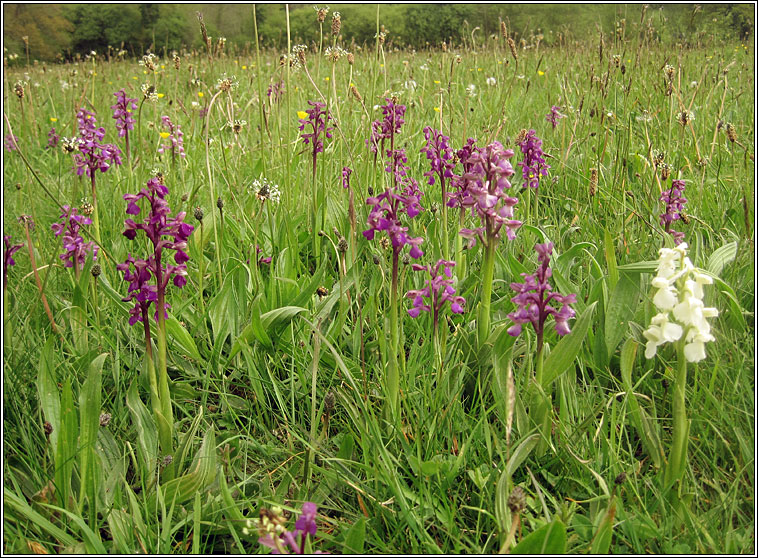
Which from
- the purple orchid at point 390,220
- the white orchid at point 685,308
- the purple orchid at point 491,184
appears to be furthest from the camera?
the purple orchid at point 390,220

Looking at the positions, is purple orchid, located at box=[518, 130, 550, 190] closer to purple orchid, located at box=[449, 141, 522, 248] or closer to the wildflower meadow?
the wildflower meadow

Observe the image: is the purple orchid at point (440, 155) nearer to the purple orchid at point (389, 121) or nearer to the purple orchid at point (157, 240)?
the purple orchid at point (389, 121)

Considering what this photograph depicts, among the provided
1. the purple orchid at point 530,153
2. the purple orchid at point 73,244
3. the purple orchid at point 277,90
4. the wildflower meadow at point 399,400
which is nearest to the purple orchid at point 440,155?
the wildflower meadow at point 399,400

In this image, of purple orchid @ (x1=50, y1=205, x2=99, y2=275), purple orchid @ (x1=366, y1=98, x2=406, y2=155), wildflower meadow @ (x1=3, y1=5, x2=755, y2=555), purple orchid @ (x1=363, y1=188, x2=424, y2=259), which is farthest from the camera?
purple orchid @ (x1=366, y1=98, x2=406, y2=155)

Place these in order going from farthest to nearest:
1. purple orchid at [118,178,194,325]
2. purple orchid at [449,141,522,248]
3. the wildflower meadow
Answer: purple orchid at [449,141,522,248] < purple orchid at [118,178,194,325] < the wildflower meadow

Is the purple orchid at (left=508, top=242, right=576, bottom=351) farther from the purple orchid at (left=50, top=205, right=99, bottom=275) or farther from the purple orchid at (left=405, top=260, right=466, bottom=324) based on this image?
the purple orchid at (left=50, top=205, right=99, bottom=275)

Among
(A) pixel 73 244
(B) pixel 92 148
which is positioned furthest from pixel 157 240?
(B) pixel 92 148

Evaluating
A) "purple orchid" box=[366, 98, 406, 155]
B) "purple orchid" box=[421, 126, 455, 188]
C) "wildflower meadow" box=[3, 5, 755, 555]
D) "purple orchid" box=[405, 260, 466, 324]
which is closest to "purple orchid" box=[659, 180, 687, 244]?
"wildflower meadow" box=[3, 5, 755, 555]

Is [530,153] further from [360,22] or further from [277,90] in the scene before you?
[360,22]

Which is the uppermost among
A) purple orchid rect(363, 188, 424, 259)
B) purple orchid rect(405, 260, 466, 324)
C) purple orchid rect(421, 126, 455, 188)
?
purple orchid rect(421, 126, 455, 188)

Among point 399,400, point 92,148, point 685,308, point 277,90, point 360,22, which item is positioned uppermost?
point 360,22

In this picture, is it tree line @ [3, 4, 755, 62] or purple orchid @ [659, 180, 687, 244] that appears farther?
tree line @ [3, 4, 755, 62]

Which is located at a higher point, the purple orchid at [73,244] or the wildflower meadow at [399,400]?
the purple orchid at [73,244]

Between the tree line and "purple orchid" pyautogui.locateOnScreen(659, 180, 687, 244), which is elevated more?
the tree line
